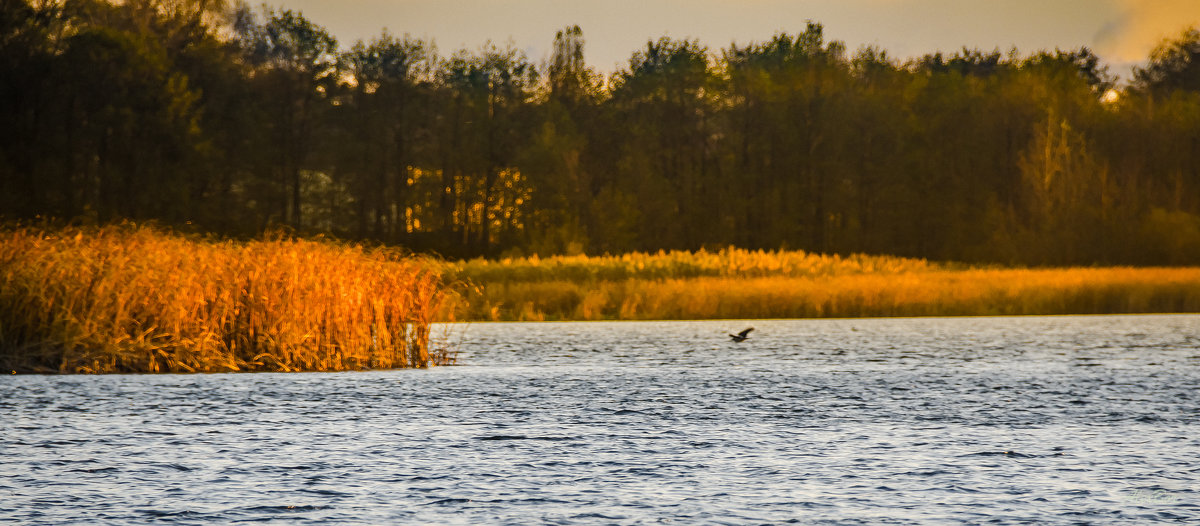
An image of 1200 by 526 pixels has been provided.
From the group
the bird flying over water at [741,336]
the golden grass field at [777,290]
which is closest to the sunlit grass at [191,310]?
the bird flying over water at [741,336]

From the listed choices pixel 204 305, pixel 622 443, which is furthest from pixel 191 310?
pixel 622 443

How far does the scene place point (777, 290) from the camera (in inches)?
1160

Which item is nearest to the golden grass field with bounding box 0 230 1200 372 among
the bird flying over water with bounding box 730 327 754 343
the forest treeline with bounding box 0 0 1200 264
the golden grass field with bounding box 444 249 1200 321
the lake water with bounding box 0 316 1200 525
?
the lake water with bounding box 0 316 1200 525

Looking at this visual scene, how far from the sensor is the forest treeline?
144 ft

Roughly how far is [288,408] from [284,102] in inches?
1521

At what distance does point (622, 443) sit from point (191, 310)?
757 cm

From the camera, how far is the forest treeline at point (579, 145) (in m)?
43.8

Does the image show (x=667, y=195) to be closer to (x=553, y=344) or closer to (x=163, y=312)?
(x=553, y=344)

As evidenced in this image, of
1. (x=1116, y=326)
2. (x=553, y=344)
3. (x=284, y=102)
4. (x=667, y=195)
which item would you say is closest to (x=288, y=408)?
(x=553, y=344)

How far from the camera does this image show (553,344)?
70.1ft

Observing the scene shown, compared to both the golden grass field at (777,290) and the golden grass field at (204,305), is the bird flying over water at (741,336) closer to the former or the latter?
Answer: the golden grass field at (204,305)

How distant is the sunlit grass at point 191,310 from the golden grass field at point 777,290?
10350mm

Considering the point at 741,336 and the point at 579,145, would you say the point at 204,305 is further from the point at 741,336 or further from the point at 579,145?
the point at 579,145

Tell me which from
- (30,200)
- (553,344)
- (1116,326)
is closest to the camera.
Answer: (553,344)
